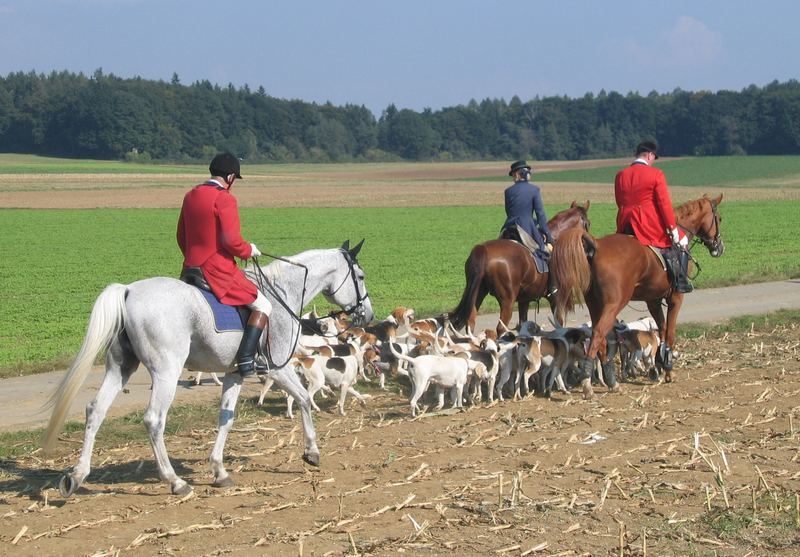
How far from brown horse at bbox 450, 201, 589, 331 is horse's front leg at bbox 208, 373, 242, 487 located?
18.6 ft

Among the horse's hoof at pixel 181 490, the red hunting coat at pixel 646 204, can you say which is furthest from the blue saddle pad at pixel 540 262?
the horse's hoof at pixel 181 490

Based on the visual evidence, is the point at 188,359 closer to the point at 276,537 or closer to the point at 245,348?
the point at 245,348

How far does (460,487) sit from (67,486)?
300 cm

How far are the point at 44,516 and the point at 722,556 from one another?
4791 mm

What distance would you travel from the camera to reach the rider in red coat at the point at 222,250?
30.3 ft

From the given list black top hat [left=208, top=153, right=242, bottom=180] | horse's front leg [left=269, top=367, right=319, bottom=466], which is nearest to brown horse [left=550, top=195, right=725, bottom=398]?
horse's front leg [left=269, top=367, right=319, bottom=466]

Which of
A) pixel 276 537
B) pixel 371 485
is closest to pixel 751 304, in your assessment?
pixel 371 485

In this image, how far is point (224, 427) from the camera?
9.44 m

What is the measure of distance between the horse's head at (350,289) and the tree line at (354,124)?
368 feet

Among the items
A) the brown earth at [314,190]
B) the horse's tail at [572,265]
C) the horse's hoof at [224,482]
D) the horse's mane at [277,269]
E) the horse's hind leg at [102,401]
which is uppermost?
the horse's mane at [277,269]

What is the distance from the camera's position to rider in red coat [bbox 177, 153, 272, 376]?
30.3 feet

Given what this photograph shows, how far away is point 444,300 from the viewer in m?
22.6

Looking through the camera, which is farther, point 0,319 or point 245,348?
point 0,319

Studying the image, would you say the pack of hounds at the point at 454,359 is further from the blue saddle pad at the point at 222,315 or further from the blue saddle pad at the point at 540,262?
the blue saddle pad at the point at 222,315
